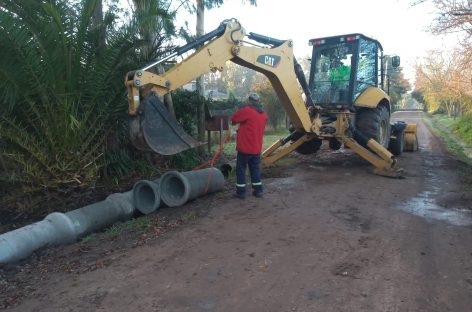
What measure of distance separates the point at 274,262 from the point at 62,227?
2857mm

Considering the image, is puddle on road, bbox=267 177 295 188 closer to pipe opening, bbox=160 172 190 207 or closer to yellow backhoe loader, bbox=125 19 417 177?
yellow backhoe loader, bbox=125 19 417 177

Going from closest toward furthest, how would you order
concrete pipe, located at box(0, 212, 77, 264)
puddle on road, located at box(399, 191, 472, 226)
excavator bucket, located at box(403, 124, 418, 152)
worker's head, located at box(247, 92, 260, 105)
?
concrete pipe, located at box(0, 212, 77, 264)
puddle on road, located at box(399, 191, 472, 226)
worker's head, located at box(247, 92, 260, 105)
excavator bucket, located at box(403, 124, 418, 152)

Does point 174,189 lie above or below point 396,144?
below

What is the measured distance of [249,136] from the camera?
293 inches

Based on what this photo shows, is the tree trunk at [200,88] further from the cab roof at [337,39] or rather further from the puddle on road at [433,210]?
the puddle on road at [433,210]

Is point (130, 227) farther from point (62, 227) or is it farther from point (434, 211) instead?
point (434, 211)

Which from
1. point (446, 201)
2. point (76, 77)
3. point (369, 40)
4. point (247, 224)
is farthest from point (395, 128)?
point (76, 77)

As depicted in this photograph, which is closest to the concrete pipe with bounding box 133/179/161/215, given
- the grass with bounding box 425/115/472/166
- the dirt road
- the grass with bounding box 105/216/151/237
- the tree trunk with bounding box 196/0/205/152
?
the dirt road

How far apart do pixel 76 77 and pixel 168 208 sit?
8.85 ft

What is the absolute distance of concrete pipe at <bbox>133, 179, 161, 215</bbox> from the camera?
695 cm

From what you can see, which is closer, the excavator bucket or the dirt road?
the dirt road

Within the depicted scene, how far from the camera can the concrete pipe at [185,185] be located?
7016mm

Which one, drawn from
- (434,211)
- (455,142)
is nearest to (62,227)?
(434,211)

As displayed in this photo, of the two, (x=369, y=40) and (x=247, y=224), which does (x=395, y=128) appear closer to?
(x=369, y=40)
